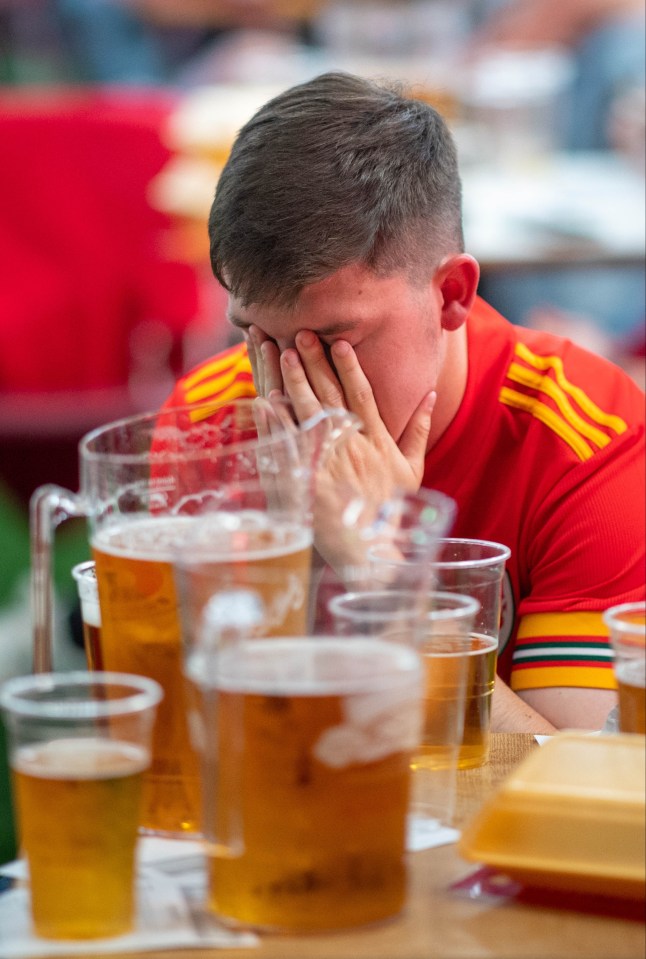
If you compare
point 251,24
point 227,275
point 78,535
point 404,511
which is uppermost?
point 251,24

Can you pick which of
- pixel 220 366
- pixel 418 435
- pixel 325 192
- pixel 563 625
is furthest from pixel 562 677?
pixel 220 366

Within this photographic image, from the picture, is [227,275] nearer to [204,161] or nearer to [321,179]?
[321,179]

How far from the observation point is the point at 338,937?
2.46ft

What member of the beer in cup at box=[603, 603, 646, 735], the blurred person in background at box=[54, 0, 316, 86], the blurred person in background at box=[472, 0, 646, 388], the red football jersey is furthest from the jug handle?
the blurred person in background at box=[54, 0, 316, 86]

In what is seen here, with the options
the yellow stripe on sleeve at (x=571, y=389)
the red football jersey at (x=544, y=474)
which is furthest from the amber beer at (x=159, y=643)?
the yellow stripe on sleeve at (x=571, y=389)

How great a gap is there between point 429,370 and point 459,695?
61 cm

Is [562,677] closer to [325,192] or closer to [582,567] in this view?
[582,567]

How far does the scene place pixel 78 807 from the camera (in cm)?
75

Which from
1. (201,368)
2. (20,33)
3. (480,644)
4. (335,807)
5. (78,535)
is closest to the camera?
(335,807)

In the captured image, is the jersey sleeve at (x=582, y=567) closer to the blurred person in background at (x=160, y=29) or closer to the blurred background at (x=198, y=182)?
the blurred background at (x=198, y=182)

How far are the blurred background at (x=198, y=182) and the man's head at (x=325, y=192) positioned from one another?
1.40 feet

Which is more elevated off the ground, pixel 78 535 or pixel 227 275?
pixel 227 275

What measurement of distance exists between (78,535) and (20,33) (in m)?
4.72

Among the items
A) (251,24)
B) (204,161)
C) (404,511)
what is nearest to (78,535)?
(404,511)
